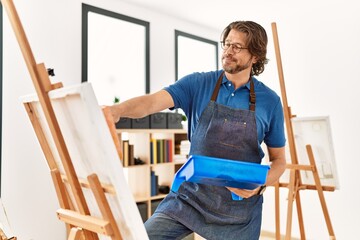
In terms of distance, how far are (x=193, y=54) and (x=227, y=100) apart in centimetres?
351

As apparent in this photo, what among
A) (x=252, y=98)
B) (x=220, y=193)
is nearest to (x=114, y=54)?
(x=252, y=98)

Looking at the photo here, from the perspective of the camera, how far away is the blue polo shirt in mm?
1876

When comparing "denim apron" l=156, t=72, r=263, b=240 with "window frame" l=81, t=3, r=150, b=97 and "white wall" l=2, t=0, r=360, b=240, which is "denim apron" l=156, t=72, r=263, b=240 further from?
"window frame" l=81, t=3, r=150, b=97

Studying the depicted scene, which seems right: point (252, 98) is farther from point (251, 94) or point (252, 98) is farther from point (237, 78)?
point (237, 78)

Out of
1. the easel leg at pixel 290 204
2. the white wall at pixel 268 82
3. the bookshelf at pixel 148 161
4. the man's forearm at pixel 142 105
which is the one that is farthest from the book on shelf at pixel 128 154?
the man's forearm at pixel 142 105

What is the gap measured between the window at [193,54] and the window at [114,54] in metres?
0.56

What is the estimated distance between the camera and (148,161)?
13.2ft

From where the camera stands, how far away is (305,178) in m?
2.94

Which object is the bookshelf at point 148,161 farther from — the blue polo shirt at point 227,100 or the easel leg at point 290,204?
the blue polo shirt at point 227,100

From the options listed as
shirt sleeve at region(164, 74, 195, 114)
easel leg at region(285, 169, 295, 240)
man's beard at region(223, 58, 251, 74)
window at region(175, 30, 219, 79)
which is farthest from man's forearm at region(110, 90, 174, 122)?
window at region(175, 30, 219, 79)

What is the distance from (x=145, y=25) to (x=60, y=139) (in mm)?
3482

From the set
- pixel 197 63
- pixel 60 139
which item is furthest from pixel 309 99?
pixel 60 139

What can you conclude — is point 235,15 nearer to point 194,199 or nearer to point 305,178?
point 305,178

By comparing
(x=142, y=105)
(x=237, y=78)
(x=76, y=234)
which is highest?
(x=237, y=78)
